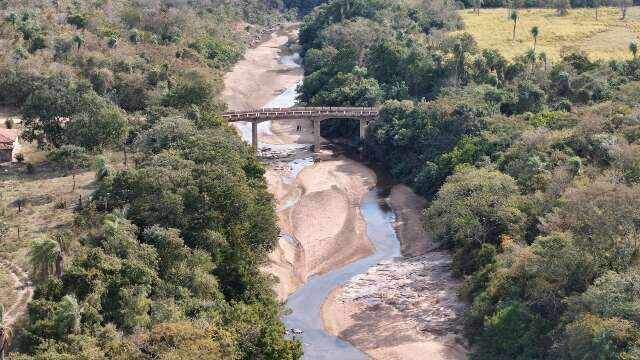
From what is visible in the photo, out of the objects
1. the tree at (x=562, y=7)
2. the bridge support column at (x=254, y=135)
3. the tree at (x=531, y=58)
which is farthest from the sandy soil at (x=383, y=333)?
the tree at (x=562, y=7)

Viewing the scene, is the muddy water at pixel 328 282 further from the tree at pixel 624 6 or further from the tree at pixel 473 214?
the tree at pixel 624 6

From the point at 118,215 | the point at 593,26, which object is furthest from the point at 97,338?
the point at 593,26

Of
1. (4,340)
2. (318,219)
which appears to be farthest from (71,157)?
(4,340)

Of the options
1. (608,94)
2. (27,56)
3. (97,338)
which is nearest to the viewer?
(97,338)

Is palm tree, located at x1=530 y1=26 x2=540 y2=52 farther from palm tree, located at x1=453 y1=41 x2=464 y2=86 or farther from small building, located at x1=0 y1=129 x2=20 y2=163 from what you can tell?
small building, located at x1=0 y1=129 x2=20 y2=163

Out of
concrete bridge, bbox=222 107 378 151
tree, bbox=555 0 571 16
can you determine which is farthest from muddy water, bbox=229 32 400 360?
tree, bbox=555 0 571 16

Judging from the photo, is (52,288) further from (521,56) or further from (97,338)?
(521,56)
